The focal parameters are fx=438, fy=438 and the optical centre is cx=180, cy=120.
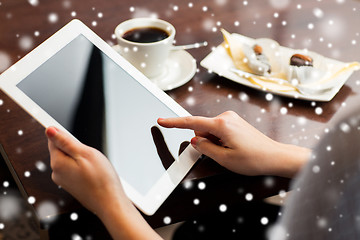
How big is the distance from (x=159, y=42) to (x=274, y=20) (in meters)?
0.42

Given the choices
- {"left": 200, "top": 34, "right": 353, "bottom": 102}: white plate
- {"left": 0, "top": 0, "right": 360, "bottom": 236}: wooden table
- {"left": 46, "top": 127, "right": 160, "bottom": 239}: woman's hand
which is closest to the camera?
{"left": 46, "top": 127, "right": 160, "bottom": 239}: woman's hand

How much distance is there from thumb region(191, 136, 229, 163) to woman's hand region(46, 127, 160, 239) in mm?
168

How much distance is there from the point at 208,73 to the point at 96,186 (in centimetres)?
44

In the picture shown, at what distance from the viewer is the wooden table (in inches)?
31.7

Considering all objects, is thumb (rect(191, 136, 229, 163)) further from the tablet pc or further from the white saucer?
the white saucer

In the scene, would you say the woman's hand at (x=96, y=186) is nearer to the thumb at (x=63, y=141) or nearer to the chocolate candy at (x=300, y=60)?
the thumb at (x=63, y=141)

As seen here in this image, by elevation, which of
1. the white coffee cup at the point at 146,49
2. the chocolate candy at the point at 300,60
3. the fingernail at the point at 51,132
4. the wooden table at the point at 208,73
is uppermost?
the fingernail at the point at 51,132

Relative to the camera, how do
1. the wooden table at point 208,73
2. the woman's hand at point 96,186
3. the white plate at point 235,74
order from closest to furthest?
the woman's hand at point 96,186, the wooden table at point 208,73, the white plate at point 235,74

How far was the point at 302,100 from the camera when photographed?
3.18 feet

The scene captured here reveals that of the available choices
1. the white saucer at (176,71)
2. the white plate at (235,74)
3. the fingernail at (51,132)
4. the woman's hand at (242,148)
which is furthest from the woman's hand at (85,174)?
the white plate at (235,74)

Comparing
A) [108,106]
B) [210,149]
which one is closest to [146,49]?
[108,106]

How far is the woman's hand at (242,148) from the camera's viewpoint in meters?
0.80

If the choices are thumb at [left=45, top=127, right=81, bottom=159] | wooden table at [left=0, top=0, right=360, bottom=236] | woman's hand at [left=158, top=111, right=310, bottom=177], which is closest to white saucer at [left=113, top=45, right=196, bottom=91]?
wooden table at [left=0, top=0, right=360, bottom=236]

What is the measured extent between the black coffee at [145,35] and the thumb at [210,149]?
311mm
